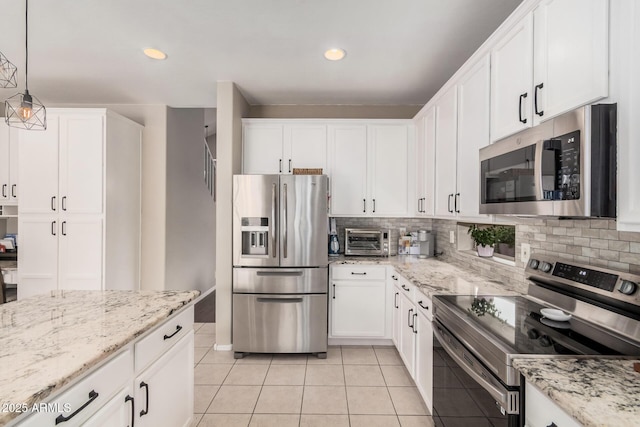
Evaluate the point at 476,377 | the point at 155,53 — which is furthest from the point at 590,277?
the point at 155,53

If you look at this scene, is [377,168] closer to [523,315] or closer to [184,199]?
[523,315]

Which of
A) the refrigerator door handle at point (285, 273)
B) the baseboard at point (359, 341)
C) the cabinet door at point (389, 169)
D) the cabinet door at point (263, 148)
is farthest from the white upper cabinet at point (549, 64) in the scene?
the baseboard at point (359, 341)

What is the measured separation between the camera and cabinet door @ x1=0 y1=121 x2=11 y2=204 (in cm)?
336

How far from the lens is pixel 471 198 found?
2.08 metres

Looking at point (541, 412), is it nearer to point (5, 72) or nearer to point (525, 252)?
point (525, 252)

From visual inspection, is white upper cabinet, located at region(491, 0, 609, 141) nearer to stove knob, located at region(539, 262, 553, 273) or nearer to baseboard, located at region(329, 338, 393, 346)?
stove knob, located at region(539, 262, 553, 273)

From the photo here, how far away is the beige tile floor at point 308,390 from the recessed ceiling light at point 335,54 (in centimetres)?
267

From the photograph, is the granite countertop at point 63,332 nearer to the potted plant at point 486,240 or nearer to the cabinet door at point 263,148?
the cabinet door at point 263,148

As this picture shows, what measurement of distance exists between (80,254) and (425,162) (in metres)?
3.48

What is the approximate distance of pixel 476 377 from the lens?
133cm

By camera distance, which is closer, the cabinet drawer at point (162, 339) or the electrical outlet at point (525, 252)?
the cabinet drawer at point (162, 339)

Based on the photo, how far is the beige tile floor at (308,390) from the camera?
2.13 m

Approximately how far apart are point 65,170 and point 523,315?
3934 millimetres

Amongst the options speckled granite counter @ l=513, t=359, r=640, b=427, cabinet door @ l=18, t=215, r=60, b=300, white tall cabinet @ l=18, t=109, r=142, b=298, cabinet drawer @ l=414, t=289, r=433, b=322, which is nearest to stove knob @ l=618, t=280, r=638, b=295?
speckled granite counter @ l=513, t=359, r=640, b=427
